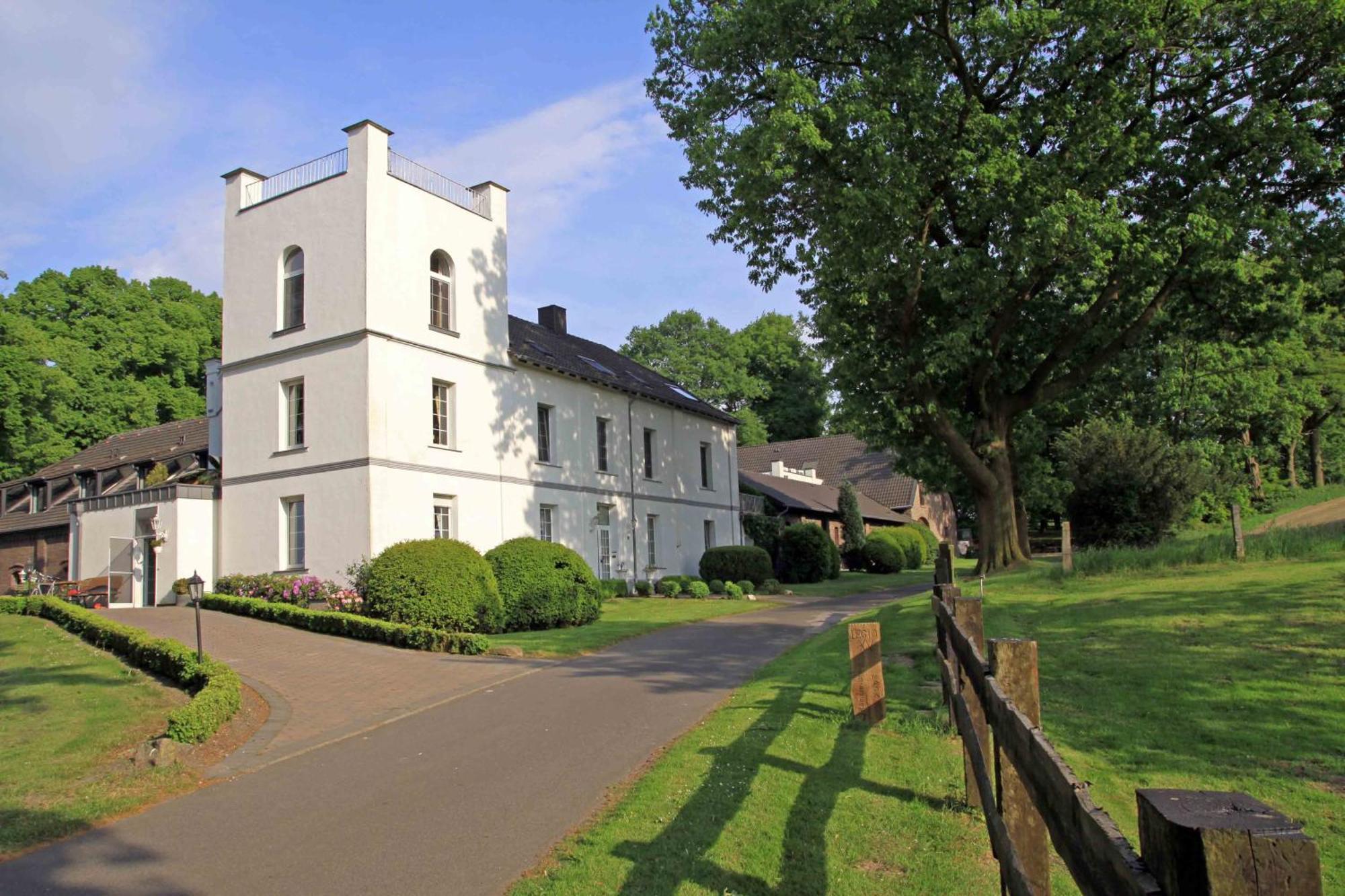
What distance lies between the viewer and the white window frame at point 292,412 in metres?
25.0

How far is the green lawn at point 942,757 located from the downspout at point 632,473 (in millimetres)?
19760

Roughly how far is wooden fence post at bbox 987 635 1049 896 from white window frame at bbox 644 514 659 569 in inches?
1128

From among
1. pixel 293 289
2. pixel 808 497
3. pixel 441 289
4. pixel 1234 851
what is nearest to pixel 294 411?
pixel 293 289

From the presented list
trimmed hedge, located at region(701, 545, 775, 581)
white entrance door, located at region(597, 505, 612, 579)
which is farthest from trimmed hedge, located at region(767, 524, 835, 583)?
white entrance door, located at region(597, 505, 612, 579)

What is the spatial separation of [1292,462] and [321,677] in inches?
1986

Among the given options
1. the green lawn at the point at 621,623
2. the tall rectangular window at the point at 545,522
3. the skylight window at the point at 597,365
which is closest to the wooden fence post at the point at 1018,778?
the green lawn at the point at 621,623

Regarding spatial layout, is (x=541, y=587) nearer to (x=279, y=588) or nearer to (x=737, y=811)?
(x=279, y=588)

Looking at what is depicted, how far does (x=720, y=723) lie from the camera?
29.6ft

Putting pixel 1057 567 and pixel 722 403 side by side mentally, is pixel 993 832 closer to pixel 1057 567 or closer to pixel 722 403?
pixel 1057 567

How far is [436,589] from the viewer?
1938 cm

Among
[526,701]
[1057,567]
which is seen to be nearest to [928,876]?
[526,701]

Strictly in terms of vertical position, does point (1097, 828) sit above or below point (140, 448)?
below

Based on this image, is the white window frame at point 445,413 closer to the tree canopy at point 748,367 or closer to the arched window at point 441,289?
the arched window at point 441,289

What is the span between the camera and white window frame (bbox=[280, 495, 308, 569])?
24.2 metres
